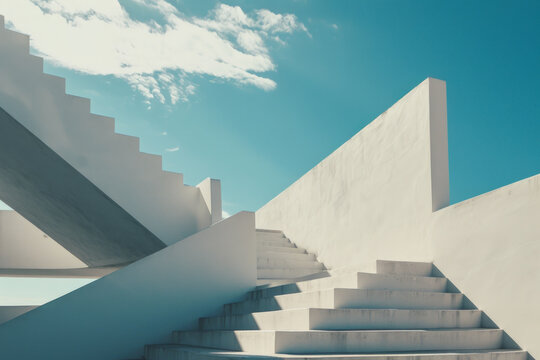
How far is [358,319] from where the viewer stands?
14.4 feet

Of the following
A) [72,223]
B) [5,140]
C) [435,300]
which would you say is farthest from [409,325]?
[72,223]

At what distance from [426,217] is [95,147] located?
4.52 metres

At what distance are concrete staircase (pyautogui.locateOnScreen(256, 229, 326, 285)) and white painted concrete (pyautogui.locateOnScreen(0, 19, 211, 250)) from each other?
1.28 m

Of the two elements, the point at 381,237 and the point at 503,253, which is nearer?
the point at 503,253

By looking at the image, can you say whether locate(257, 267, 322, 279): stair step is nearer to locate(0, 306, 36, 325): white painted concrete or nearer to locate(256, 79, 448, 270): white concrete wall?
locate(256, 79, 448, 270): white concrete wall

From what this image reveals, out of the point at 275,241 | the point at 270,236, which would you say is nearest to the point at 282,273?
the point at 275,241

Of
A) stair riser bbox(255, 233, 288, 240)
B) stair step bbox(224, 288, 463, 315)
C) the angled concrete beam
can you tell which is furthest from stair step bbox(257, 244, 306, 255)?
stair step bbox(224, 288, 463, 315)

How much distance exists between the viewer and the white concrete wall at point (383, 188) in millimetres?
5734

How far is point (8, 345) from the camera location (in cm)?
500

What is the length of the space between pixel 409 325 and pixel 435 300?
59cm

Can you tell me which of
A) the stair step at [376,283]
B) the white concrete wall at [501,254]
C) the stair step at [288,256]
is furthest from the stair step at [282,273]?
the white concrete wall at [501,254]

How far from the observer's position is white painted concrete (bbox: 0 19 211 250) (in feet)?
20.7

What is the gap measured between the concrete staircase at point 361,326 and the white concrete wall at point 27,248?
23.9 feet

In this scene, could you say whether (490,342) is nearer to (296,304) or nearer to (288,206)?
(296,304)
